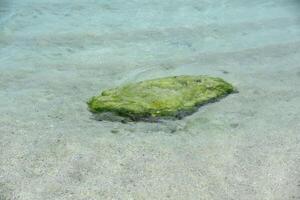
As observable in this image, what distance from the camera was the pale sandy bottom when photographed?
6.26 ft

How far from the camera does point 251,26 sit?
4582 mm

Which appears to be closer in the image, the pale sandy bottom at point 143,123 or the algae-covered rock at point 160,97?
the pale sandy bottom at point 143,123

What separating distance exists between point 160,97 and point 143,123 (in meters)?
A: 0.29

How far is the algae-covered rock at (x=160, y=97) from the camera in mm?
2529

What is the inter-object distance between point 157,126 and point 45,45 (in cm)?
191

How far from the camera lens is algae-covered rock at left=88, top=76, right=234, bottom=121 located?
2529 millimetres

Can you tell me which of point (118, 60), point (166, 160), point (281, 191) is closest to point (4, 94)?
point (118, 60)

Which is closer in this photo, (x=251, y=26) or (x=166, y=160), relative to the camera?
(x=166, y=160)

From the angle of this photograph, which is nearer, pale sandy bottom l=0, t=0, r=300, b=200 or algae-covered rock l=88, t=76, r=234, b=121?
pale sandy bottom l=0, t=0, r=300, b=200

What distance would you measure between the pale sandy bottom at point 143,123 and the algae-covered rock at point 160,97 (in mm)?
73

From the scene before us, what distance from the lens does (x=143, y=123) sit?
7.98 ft

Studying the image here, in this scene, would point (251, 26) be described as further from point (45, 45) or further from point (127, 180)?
point (127, 180)

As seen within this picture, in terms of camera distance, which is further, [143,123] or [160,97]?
[160,97]

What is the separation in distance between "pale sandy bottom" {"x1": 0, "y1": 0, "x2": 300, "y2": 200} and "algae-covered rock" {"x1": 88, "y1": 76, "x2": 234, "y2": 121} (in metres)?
0.07
